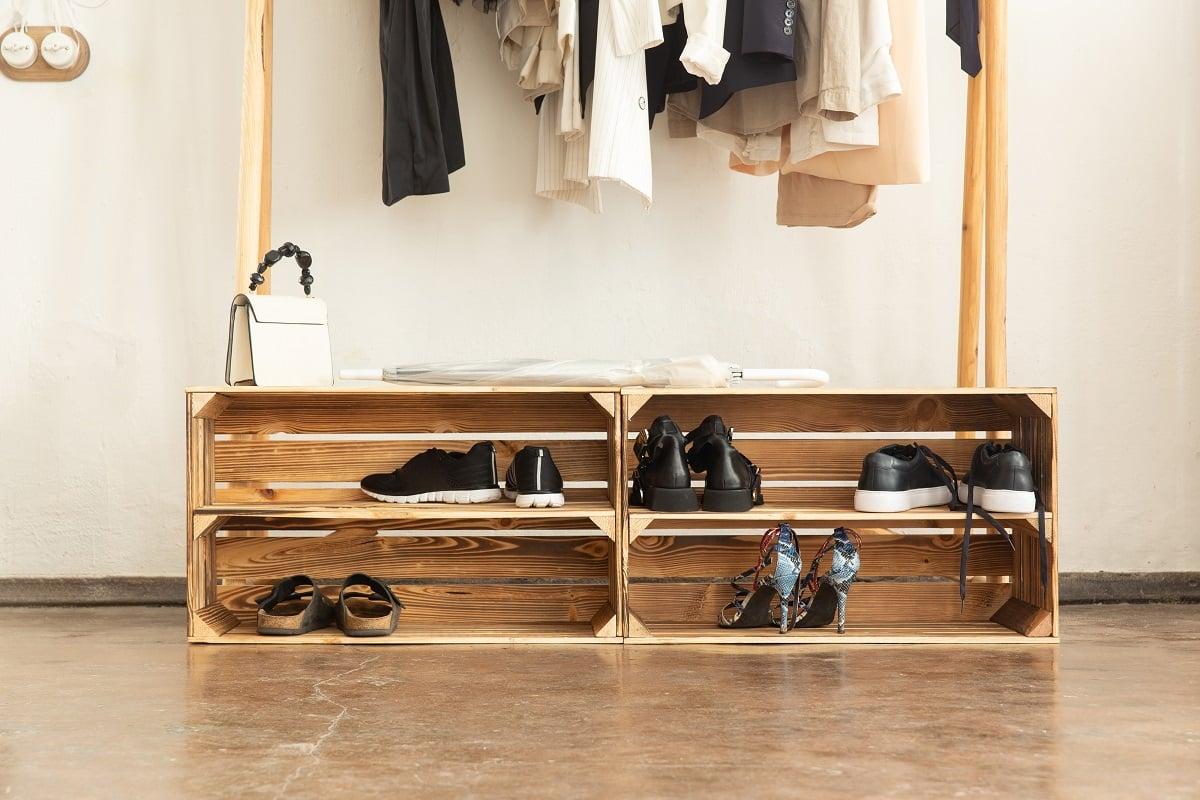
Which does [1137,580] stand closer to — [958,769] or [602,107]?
[958,769]

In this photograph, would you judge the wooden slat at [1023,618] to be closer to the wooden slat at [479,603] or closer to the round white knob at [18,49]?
the wooden slat at [479,603]

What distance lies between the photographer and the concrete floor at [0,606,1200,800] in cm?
126

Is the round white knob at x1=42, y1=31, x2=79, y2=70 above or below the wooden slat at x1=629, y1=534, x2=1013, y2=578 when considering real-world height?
above

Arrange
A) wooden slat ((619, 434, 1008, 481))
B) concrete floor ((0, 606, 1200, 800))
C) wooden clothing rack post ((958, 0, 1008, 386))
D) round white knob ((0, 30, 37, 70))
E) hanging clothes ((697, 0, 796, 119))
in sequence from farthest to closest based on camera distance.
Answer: round white knob ((0, 30, 37, 70))
wooden slat ((619, 434, 1008, 481))
wooden clothing rack post ((958, 0, 1008, 386))
hanging clothes ((697, 0, 796, 119))
concrete floor ((0, 606, 1200, 800))

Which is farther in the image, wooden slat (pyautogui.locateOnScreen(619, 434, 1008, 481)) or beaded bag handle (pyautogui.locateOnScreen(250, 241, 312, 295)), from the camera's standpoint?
wooden slat (pyautogui.locateOnScreen(619, 434, 1008, 481))

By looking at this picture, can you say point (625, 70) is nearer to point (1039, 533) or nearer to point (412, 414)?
point (412, 414)

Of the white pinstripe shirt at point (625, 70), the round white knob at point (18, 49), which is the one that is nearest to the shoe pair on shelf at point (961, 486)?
the white pinstripe shirt at point (625, 70)

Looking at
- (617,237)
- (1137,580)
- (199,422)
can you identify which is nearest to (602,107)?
(617,237)

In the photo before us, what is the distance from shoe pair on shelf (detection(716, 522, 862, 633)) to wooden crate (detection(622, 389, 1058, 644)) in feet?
0.20

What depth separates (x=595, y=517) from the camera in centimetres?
206

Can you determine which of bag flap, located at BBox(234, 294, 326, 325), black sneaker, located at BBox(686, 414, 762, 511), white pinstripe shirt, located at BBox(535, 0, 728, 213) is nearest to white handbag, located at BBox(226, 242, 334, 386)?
bag flap, located at BBox(234, 294, 326, 325)

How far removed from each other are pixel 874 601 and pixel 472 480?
102 cm

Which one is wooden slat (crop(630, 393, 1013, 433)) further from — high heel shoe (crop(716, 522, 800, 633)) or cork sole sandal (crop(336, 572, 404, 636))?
cork sole sandal (crop(336, 572, 404, 636))

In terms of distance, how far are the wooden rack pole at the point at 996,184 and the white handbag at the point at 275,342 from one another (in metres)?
1.57
